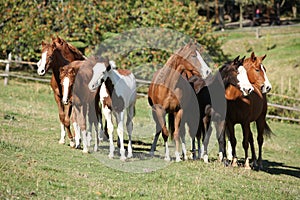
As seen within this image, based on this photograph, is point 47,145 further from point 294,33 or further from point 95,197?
point 294,33

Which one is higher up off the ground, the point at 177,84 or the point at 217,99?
the point at 177,84

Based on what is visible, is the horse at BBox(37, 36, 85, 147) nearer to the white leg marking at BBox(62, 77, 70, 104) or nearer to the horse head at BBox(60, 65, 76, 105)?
the horse head at BBox(60, 65, 76, 105)

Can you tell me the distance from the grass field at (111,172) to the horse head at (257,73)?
1935 mm

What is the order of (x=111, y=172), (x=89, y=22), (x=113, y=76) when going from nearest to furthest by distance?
(x=111, y=172) → (x=113, y=76) → (x=89, y=22)

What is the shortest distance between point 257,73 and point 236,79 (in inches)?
19.1

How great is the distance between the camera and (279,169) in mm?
13898

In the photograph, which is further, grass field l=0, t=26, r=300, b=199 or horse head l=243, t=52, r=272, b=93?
horse head l=243, t=52, r=272, b=93

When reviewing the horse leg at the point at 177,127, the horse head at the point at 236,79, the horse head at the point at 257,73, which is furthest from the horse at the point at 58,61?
the horse head at the point at 257,73

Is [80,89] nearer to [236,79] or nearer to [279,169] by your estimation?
[236,79]

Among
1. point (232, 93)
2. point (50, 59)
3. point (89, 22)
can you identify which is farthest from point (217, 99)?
point (89, 22)

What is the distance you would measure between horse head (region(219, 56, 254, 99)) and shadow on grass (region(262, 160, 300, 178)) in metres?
2.28

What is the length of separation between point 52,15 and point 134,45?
16.0ft

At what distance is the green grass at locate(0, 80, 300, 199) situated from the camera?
7859mm

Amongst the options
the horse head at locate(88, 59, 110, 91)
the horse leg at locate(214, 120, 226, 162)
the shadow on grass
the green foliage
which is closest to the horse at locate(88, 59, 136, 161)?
the horse head at locate(88, 59, 110, 91)
